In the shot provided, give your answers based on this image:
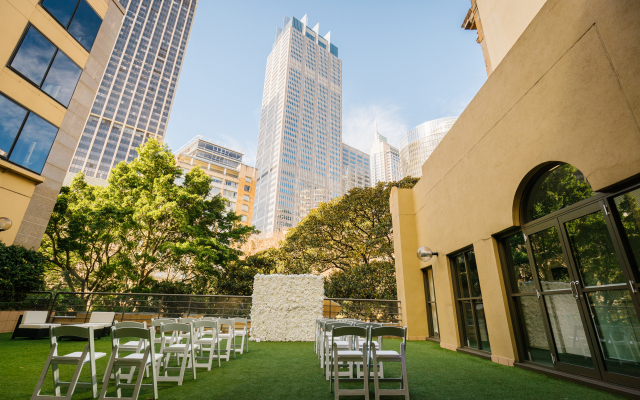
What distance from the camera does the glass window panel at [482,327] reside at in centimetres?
478

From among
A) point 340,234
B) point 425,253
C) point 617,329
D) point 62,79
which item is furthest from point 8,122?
point 340,234

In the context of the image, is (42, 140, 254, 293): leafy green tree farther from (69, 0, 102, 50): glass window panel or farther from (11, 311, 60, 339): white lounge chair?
(11, 311, 60, 339): white lounge chair

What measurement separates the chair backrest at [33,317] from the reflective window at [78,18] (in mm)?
7399

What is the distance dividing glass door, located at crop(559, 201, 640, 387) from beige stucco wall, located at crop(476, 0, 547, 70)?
14.8 feet

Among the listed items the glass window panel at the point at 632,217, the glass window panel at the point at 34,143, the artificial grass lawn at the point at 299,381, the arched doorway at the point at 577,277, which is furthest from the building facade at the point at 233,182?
the glass window panel at the point at 632,217

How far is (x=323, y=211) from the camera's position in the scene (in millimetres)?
14094

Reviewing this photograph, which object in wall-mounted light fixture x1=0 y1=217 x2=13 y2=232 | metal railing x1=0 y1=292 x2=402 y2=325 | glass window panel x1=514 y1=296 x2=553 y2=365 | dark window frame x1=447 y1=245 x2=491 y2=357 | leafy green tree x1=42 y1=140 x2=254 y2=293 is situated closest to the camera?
glass window panel x1=514 y1=296 x2=553 y2=365

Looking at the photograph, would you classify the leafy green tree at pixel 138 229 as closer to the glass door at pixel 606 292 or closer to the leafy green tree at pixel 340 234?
the leafy green tree at pixel 340 234

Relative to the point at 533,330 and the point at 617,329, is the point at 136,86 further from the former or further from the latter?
the point at 617,329

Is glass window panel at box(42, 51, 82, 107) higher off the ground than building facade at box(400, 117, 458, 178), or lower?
lower

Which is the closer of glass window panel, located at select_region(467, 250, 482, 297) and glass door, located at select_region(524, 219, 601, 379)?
glass door, located at select_region(524, 219, 601, 379)

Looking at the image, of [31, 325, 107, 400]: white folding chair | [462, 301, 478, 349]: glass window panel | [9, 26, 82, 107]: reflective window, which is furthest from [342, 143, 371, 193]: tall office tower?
[31, 325, 107, 400]: white folding chair

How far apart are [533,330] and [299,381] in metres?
3.23

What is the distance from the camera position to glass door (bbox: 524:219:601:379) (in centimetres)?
301
